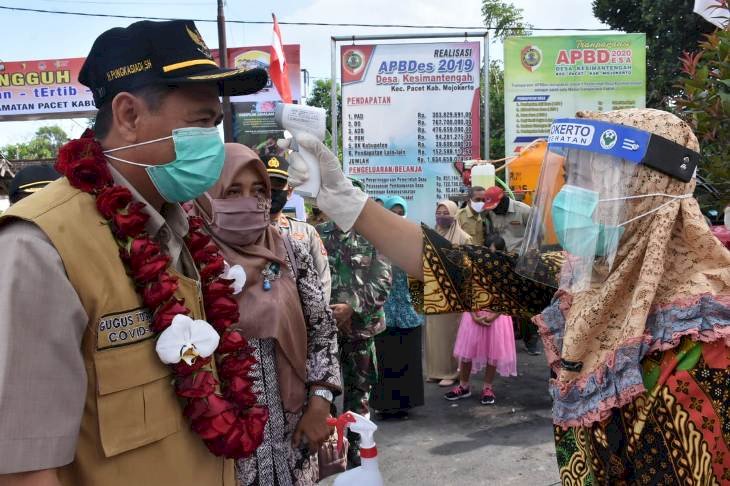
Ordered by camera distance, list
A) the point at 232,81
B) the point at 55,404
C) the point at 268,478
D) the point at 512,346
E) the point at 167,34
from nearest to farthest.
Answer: the point at 55,404 → the point at 167,34 → the point at 232,81 → the point at 268,478 → the point at 512,346

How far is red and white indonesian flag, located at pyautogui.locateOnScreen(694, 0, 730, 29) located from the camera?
265 centimetres

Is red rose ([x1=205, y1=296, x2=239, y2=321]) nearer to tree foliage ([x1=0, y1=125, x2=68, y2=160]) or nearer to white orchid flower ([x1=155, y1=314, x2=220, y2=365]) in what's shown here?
white orchid flower ([x1=155, y1=314, x2=220, y2=365])

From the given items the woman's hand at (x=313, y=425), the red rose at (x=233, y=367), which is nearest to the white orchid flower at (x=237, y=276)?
the red rose at (x=233, y=367)

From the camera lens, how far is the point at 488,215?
24.5 feet

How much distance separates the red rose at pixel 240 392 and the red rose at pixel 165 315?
0.37m

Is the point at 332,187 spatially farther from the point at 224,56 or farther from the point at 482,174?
the point at 224,56

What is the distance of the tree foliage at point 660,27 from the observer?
676 inches

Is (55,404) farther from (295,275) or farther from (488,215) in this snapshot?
(488,215)

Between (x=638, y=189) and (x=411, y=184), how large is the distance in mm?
6898

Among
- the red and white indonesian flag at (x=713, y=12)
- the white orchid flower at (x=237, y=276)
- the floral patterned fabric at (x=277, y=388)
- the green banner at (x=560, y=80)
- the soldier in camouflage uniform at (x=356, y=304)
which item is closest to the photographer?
the white orchid flower at (x=237, y=276)

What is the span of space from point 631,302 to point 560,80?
9539 mm

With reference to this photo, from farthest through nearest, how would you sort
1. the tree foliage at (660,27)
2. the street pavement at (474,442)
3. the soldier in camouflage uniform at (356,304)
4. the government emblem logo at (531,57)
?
the tree foliage at (660,27), the government emblem logo at (531,57), the soldier in camouflage uniform at (356,304), the street pavement at (474,442)

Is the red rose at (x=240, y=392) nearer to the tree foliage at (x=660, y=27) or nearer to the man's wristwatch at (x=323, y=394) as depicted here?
the man's wristwatch at (x=323, y=394)

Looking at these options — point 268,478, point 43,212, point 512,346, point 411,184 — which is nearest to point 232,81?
point 43,212
